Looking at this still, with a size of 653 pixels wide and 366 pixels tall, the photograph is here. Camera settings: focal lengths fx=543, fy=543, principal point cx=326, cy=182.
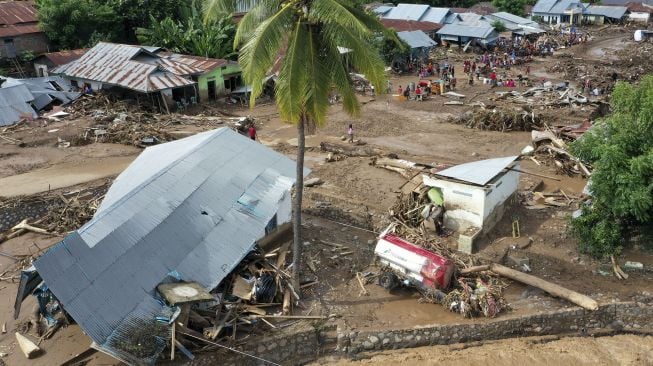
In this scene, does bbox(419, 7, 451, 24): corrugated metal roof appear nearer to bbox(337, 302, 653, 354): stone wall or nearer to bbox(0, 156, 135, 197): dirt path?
bbox(0, 156, 135, 197): dirt path

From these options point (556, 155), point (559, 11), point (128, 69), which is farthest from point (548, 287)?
point (559, 11)

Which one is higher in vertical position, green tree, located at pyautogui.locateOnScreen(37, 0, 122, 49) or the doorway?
green tree, located at pyautogui.locateOnScreen(37, 0, 122, 49)

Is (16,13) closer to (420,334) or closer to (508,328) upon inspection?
(420,334)

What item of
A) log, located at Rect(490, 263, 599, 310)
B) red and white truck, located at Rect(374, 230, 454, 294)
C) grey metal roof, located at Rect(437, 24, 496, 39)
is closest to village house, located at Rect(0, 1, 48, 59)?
red and white truck, located at Rect(374, 230, 454, 294)

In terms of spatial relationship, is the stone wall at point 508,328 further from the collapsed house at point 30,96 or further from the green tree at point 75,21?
the green tree at point 75,21

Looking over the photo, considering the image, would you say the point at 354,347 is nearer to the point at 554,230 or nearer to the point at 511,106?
the point at 554,230

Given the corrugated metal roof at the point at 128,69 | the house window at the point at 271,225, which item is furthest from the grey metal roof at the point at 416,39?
the house window at the point at 271,225

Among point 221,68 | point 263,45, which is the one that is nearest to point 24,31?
point 221,68
